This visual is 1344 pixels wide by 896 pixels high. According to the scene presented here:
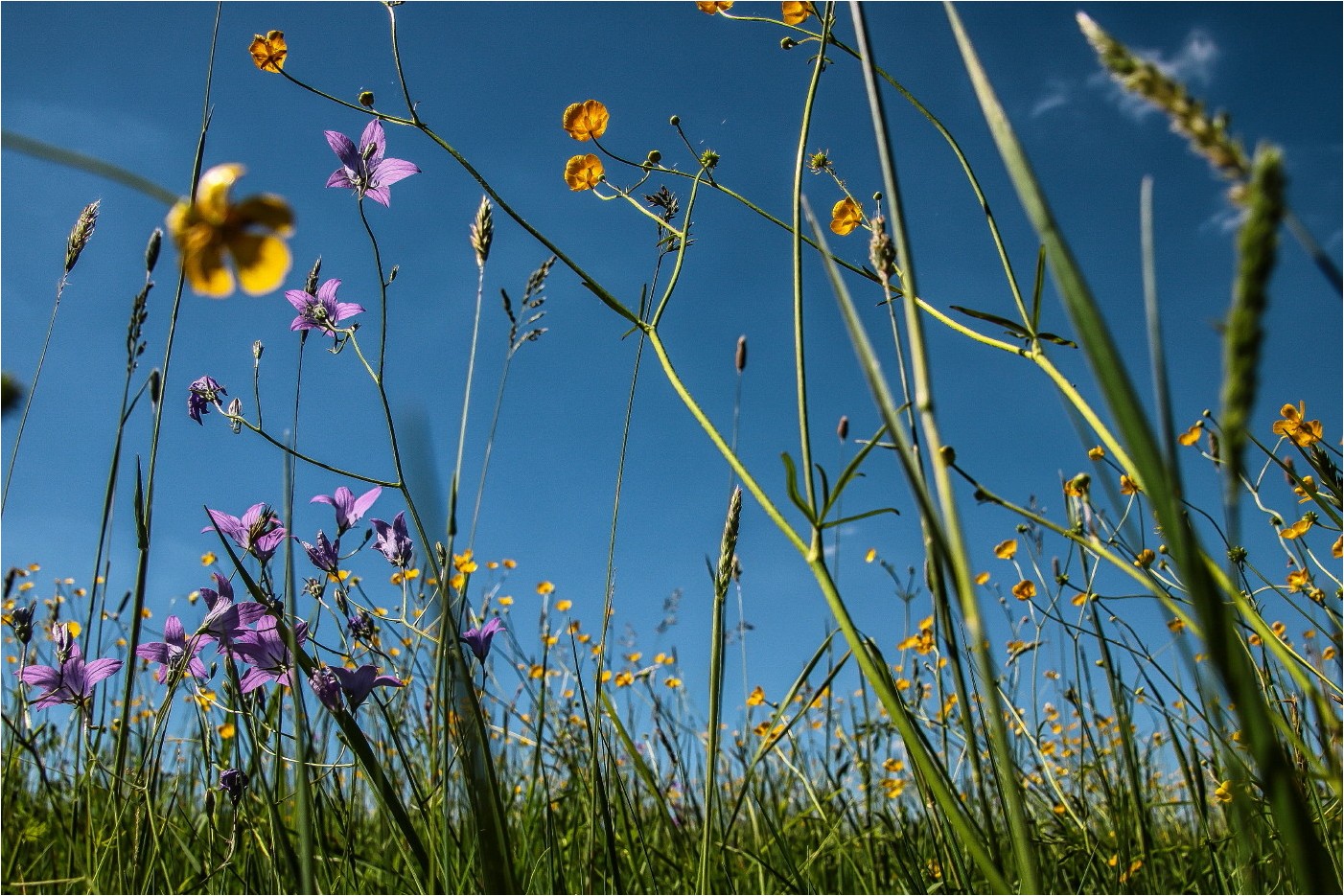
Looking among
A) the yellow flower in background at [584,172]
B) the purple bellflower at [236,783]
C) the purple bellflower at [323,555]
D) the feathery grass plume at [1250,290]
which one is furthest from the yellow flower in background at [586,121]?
the feathery grass plume at [1250,290]

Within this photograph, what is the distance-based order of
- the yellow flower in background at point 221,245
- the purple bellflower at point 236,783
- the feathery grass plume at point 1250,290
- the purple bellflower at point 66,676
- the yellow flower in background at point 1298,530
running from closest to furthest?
the feathery grass plume at point 1250,290, the yellow flower in background at point 221,245, the purple bellflower at point 236,783, the purple bellflower at point 66,676, the yellow flower in background at point 1298,530

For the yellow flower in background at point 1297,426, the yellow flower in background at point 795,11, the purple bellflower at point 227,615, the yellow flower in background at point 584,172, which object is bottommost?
the purple bellflower at point 227,615

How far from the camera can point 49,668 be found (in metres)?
1.36

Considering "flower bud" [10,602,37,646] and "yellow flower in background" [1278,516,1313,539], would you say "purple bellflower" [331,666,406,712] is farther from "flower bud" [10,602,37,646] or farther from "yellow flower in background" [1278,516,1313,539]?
"yellow flower in background" [1278,516,1313,539]

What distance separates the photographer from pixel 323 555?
1352mm

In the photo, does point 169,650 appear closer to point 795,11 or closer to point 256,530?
point 256,530

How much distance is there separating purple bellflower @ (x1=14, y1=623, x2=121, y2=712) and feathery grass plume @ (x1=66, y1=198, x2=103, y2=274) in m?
0.66

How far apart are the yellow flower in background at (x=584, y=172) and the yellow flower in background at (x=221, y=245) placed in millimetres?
1181

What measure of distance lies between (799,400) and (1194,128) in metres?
0.58

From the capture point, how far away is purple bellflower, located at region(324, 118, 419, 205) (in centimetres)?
148

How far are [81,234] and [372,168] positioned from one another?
58 cm

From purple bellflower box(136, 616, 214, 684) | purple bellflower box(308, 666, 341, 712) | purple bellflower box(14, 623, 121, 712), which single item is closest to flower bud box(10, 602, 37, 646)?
purple bellflower box(14, 623, 121, 712)

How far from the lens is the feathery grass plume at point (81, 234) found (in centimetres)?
158

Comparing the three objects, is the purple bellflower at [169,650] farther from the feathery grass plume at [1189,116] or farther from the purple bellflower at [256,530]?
the feathery grass plume at [1189,116]
